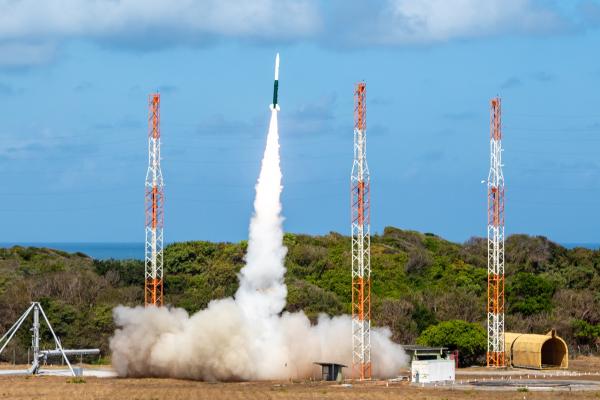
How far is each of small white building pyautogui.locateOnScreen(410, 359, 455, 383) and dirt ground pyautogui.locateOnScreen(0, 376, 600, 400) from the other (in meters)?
1.88

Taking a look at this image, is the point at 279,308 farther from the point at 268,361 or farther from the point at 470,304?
the point at 470,304

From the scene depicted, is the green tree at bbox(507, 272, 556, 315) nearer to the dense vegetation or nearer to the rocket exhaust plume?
the dense vegetation

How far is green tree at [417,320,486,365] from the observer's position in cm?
9025

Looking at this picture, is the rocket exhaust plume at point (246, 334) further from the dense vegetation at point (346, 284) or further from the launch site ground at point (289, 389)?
the dense vegetation at point (346, 284)

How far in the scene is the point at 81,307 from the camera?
109 metres

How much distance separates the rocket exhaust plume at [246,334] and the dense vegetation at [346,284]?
53.7ft

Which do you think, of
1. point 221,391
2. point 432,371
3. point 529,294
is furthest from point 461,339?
point 529,294

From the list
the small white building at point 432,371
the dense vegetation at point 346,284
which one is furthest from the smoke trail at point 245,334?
the dense vegetation at point 346,284

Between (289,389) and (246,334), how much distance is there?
803cm

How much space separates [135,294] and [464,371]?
4044 centimetres

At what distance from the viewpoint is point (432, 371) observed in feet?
244

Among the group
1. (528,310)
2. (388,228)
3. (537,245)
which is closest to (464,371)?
(528,310)

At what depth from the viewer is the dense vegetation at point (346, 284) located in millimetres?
105188

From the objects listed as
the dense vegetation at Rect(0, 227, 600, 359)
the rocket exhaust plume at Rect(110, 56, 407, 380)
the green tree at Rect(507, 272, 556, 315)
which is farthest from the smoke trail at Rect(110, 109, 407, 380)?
the green tree at Rect(507, 272, 556, 315)
